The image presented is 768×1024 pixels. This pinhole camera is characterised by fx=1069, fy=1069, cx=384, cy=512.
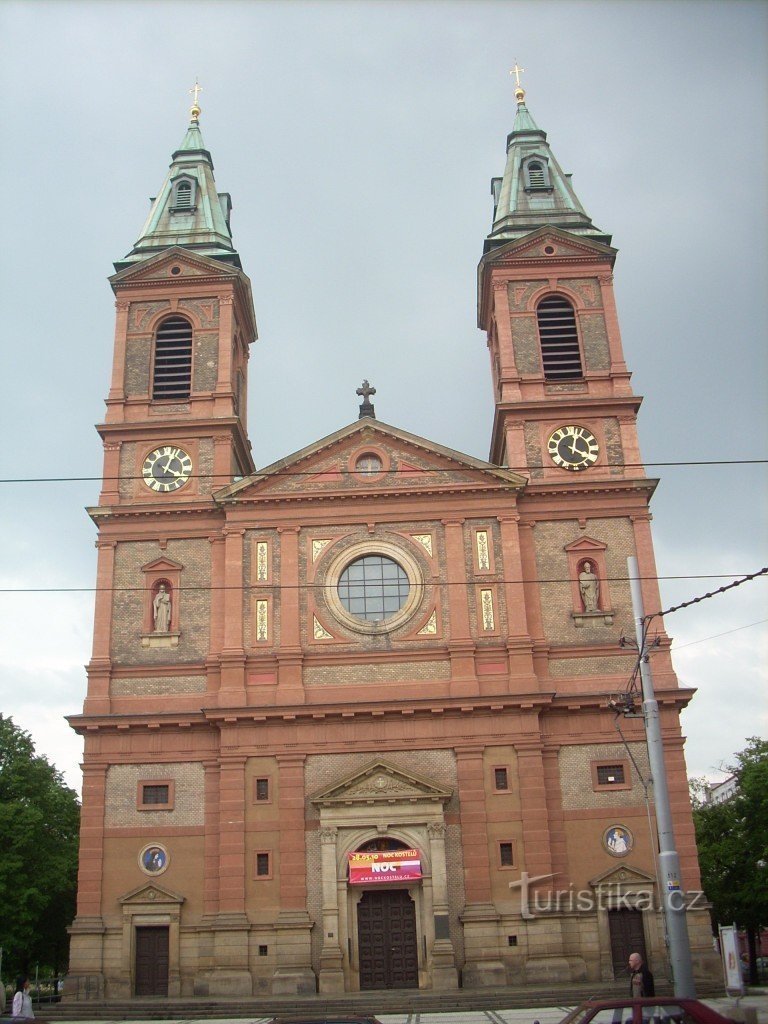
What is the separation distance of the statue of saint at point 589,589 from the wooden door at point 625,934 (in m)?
9.41

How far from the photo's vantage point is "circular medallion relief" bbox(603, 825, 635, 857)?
1276 inches

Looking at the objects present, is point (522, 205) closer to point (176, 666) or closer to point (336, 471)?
point (336, 471)

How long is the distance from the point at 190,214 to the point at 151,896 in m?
27.1

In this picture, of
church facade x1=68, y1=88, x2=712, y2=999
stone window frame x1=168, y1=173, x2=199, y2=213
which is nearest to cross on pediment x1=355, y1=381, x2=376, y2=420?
church facade x1=68, y1=88, x2=712, y2=999

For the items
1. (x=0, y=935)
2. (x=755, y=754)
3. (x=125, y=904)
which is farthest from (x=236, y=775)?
(x=755, y=754)

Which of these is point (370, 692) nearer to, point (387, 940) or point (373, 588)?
point (373, 588)

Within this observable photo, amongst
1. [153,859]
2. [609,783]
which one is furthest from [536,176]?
[153,859]

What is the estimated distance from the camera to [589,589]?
35.5 meters

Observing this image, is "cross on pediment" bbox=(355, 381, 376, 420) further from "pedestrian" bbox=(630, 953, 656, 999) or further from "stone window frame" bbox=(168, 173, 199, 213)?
"pedestrian" bbox=(630, 953, 656, 999)

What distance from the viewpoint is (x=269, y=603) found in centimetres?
3544

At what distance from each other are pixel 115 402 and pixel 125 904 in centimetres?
1739

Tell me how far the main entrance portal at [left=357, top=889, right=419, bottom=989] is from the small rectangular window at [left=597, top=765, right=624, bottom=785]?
697 cm

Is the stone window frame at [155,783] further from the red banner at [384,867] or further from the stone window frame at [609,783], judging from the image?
the stone window frame at [609,783]

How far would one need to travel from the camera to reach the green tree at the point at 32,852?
3881 centimetres
